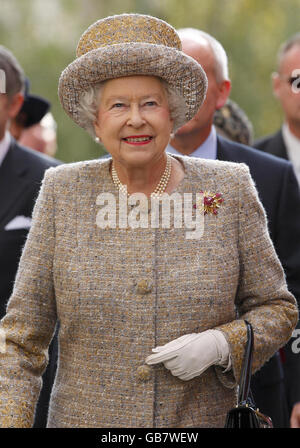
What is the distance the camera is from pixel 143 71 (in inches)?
124

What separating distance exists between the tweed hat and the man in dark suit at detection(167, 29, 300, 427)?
1081mm

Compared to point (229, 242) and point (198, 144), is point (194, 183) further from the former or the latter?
point (198, 144)

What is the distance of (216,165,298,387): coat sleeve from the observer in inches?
129

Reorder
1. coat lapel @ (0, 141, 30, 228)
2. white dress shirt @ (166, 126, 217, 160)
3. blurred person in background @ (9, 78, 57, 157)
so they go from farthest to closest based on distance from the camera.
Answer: blurred person in background @ (9, 78, 57, 157)
coat lapel @ (0, 141, 30, 228)
white dress shirt @ (166, 126, 217, 160)

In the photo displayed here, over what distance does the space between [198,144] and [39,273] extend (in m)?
1.48

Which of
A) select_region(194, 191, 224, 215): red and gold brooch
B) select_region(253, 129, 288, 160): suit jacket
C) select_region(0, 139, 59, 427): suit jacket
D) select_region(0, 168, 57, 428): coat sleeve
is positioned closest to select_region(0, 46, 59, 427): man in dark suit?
select_region(0, 139, 59, 427): suit jacket

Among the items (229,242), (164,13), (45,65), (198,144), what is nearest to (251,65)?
(164,13)

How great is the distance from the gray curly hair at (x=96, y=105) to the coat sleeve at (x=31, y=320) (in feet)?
1.03

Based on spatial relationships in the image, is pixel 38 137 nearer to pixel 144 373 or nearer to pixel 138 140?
pixel 138 140

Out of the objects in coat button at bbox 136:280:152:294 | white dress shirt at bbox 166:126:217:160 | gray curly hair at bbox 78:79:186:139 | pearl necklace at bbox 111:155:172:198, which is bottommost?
coat button at bbox 136:280:152:294

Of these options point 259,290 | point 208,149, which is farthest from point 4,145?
point 259,290

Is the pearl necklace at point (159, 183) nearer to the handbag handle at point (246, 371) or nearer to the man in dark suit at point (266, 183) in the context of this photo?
the handbag handle at point (246, 371)

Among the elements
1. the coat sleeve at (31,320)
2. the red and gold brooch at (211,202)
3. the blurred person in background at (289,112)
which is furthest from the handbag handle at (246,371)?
the blurred person in background at (289,112)

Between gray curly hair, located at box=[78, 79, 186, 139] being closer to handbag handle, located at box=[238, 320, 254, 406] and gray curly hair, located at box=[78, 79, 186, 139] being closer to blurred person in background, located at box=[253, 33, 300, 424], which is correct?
handbag handle, located at box=[238, 320, 254, 406]
